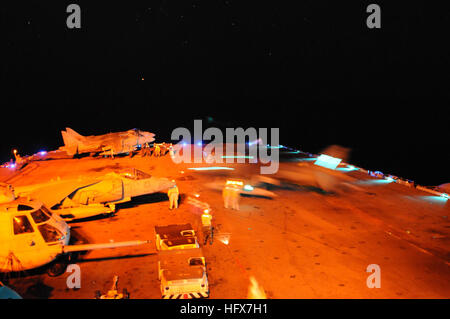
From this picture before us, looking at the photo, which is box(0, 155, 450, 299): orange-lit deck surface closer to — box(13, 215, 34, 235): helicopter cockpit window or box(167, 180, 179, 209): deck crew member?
Answer: box(167, 180, 179, 209): deck crew member

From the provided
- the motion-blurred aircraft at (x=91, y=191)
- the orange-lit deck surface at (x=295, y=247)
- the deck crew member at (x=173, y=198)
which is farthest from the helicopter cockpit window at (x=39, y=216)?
the deck crew member at (x=173, y=198)

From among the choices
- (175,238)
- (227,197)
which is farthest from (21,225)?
(227,197)

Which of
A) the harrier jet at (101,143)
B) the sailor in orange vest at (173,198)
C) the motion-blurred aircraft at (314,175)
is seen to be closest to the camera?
the sailor in orange vest at (173,198)

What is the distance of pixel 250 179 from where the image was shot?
2634 cm

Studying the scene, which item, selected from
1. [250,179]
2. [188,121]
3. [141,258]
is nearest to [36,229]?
[141,258]

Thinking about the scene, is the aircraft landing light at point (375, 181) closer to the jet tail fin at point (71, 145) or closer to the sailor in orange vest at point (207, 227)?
the sailor in orange vest at point (207, 227)

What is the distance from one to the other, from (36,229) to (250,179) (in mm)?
17046

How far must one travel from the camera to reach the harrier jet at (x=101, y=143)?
115 ft

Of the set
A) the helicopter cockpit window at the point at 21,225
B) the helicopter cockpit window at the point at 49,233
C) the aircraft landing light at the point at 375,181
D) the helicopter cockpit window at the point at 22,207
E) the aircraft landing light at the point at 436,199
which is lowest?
the aircraft landing light at the point at 436,199

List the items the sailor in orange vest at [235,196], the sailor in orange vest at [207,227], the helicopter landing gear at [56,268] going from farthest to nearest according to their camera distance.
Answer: the sailor in orange vest at [235,196]
the sailor in orange vest at [207,227]
the helicopter landing gear at [56,268]

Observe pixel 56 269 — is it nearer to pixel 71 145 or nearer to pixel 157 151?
pixel 157 151

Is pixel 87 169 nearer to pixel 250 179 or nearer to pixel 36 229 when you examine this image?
pixel 250 179

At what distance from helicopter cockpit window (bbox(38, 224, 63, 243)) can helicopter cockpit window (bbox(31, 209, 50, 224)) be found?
0.19m

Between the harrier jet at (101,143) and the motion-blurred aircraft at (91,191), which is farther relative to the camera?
the harrier jet at (101,143)
